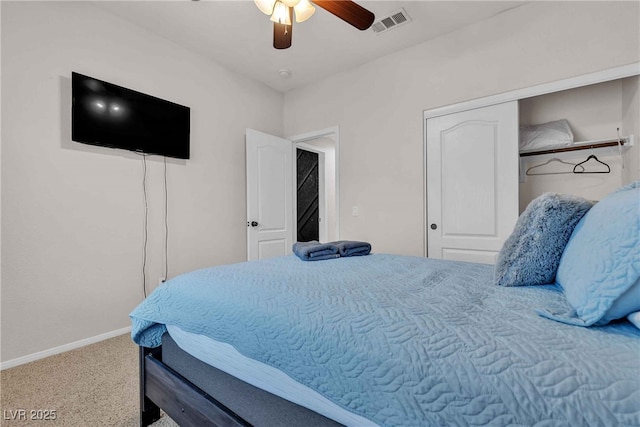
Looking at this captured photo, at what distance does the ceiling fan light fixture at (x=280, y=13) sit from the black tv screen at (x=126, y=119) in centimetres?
154

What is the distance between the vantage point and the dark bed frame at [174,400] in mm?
1033

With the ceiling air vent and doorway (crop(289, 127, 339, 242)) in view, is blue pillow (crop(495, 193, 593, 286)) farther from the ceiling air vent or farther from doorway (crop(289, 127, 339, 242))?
doorway (crop(289, 127, 339, 242))

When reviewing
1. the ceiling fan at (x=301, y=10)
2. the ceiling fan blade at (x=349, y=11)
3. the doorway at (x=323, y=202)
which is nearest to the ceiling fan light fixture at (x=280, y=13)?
the ceiling fan at (x=301, y=10)

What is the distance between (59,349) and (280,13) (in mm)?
2821

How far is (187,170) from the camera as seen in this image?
9.69 ft

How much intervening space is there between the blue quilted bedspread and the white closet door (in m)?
1.57

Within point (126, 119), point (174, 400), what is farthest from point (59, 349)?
point (126, 119)

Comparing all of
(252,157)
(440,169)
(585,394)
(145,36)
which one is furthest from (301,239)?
(585,394)

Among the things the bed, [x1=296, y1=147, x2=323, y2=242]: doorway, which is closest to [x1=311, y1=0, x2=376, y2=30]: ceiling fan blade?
the bed

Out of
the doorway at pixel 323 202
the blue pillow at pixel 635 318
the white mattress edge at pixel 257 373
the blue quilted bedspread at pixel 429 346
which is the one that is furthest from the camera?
the doorway at pixel 323 202

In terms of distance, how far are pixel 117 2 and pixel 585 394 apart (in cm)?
342

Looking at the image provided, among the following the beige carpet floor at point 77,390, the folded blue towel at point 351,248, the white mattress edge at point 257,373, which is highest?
the folded blue towel at point 351,248

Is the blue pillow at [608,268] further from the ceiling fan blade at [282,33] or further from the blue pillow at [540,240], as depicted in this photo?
the ceiling fan blade at [282,33]

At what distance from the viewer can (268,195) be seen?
355 centimetres
